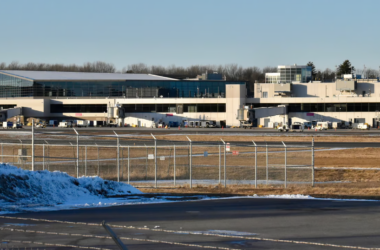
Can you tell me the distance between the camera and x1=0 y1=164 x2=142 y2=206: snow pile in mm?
20172

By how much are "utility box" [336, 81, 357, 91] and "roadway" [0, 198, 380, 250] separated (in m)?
93.0

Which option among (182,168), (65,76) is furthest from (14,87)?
(182,168)

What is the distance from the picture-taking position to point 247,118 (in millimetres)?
101438

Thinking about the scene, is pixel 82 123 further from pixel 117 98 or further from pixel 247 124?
pixel 247 124

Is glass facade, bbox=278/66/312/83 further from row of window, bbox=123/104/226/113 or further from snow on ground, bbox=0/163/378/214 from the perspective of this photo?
snow on ground, bbox=0/163/378/214

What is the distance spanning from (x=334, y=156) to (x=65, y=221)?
3753 centimetres

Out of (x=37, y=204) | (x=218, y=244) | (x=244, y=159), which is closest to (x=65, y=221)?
(x=37, y=204)

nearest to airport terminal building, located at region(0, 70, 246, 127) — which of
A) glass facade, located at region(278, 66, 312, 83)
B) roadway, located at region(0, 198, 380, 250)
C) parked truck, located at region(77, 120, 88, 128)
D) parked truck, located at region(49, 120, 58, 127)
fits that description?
parked truck, located at region(49, 120, 58, 127)

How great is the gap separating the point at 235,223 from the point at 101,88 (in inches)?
4763

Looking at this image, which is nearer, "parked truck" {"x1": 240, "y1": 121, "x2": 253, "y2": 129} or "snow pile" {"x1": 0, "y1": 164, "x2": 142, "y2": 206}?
"snow pile" {"x1": 0, "y1": 164, "x2": 142, "y2": 206}

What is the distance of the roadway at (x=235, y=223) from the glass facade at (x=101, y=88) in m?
110

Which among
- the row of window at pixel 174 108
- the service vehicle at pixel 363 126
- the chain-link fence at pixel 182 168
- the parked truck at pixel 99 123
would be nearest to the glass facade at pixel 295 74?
the row of window at pixel 174 108

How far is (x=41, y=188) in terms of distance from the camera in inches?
825

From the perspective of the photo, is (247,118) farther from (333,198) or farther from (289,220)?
(289,220)
